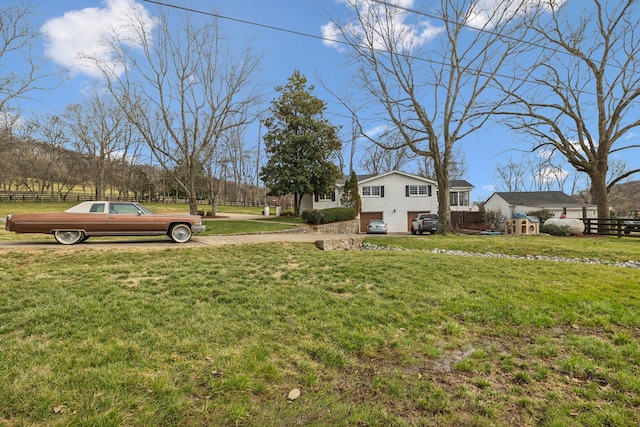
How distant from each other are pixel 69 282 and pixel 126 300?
1724 millimetres

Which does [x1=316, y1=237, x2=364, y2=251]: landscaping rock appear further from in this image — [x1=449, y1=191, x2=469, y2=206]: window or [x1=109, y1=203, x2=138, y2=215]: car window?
[x1=449, y1=191, x2=469, y2=206]: window

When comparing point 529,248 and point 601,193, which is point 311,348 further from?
point 601,193

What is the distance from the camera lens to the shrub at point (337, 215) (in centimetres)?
2132

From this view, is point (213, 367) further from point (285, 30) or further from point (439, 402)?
point (285, 30)

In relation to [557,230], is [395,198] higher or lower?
higher

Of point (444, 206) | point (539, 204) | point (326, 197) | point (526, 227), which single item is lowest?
point (526, 227)

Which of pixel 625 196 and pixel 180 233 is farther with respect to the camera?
pixel 625 196

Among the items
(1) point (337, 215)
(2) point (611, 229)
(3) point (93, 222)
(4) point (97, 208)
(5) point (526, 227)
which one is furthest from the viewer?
(1) point (337, 215)

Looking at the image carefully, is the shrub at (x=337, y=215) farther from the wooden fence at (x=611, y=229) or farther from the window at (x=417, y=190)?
the wooden fence at (x=611, y=229)

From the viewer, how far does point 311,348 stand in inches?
A: 135

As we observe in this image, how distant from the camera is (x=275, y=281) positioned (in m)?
5.83

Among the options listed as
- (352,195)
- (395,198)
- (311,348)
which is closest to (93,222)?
(311,348)

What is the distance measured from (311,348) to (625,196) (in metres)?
69.6

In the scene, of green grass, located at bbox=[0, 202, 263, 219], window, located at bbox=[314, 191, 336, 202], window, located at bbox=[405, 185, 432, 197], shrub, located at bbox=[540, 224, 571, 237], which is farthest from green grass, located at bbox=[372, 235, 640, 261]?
green grass, located at bbox=[0, 202, 263, 219]
